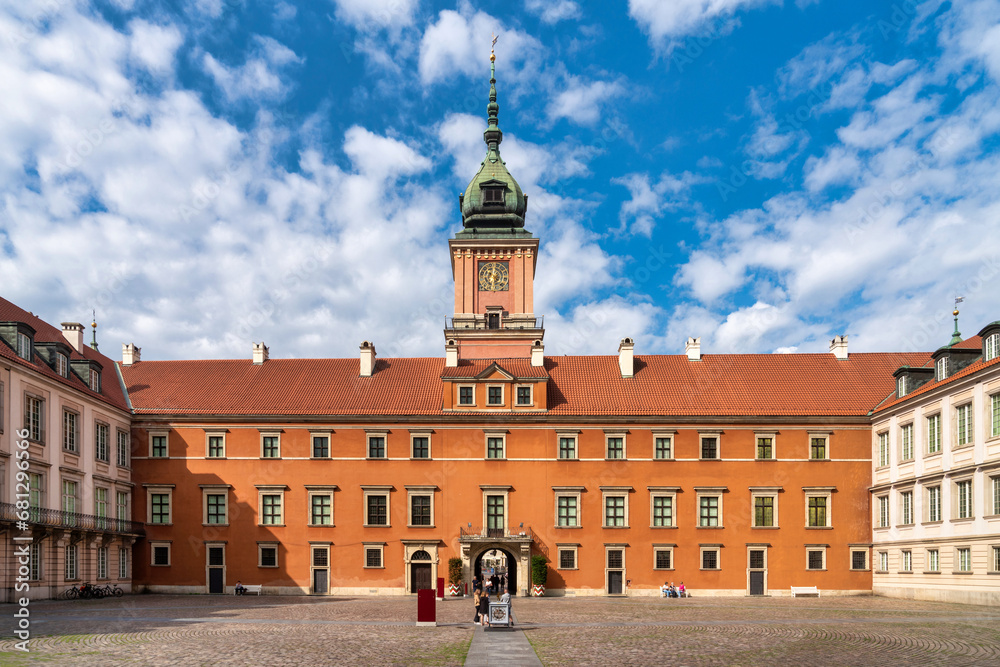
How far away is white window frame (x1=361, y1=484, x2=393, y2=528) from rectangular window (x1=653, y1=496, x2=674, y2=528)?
1526 centimetres

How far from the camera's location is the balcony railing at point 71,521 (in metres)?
38.9

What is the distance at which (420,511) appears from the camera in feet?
170

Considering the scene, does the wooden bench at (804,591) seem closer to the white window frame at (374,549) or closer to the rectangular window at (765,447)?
the rectangular window at (765,447)

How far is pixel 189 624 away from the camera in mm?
29641

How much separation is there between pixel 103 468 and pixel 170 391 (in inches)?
295

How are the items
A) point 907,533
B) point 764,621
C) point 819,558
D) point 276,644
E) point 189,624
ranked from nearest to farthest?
point 276,644 < point 189,624 < point 764,621 < point 907,533 < point 819,558

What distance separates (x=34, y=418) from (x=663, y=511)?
3327 cm

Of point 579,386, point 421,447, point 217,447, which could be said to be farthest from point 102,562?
point 579,386

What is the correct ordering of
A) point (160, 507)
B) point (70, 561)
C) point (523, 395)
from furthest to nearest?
1. point (523, 395)
2. point (160, 507)
3. point (70, 561)

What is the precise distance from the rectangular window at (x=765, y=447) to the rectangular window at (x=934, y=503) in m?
9.48

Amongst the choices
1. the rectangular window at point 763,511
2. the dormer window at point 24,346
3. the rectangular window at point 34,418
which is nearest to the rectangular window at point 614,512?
the rectangular window at point 763,511

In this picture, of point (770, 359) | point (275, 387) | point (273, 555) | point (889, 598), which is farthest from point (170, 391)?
point (889, 598)

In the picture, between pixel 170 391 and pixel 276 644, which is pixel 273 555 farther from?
pixel 276 644

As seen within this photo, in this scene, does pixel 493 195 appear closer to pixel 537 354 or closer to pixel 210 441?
pixel 537 354
